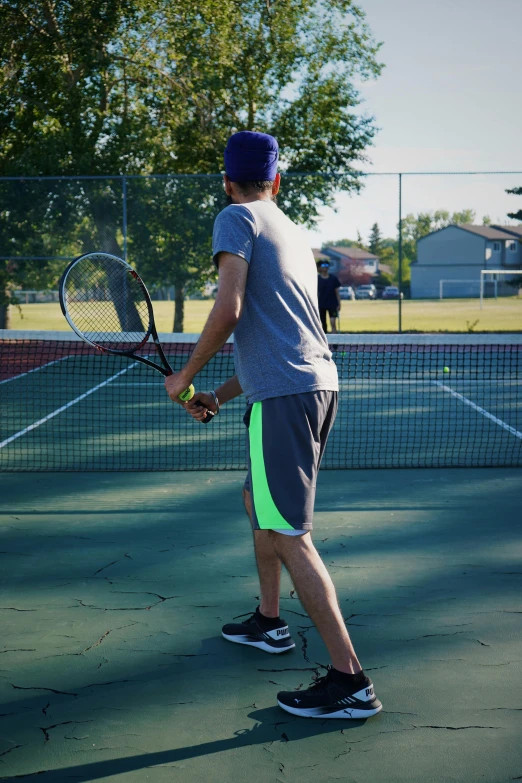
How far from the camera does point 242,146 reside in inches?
108

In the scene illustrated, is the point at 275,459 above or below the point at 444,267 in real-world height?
below

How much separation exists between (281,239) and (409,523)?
2544mm

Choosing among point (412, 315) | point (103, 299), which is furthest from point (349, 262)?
point (103, 299)

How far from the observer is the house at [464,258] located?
17641 mm

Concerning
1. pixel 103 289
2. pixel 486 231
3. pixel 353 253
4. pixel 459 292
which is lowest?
pixel 103 289

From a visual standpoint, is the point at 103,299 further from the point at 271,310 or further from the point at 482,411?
the point at 271,310

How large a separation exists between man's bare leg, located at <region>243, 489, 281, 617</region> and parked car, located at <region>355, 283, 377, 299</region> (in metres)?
15.8

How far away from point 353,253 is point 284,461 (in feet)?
51.7

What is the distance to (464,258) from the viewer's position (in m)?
18.3

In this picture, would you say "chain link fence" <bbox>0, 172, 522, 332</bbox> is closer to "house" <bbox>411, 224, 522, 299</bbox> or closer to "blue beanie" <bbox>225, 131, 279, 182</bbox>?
"house" <bbox>411, 224, 522, 299</bbox>

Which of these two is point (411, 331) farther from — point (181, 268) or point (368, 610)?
point (368, 610)

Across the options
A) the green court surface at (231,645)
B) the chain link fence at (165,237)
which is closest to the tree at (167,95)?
the chain link fence at (165,237)

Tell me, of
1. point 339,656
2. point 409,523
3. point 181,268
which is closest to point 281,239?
point 339,656

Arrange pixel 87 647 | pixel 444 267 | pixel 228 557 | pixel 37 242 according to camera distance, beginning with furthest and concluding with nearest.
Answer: pixel 444 267 → pixel 37 242 → pixel 228 557 → pixel 87 647
